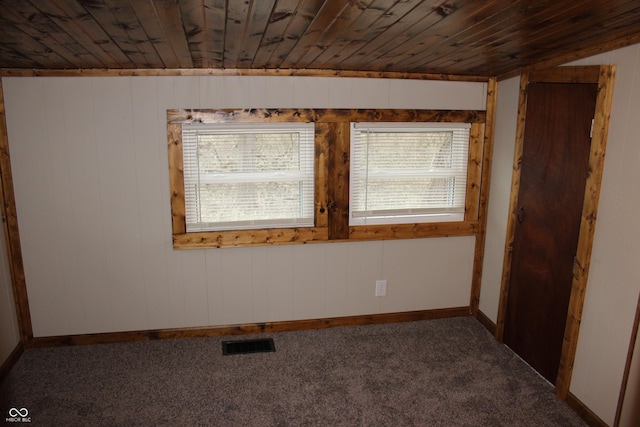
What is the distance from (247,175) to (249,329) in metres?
1.31

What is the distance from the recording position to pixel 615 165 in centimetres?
224

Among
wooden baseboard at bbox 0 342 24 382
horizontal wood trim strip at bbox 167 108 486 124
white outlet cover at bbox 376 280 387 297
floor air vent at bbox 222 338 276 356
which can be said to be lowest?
floor air vent at bbox 222 338 276 356

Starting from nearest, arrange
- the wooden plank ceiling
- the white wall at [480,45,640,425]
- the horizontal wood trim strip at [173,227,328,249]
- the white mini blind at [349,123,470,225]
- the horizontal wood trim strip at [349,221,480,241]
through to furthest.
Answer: the wooden plank ceiling
the white wall at [480,45,640,425]
the horizontal wood trim strip at [173,227,328,249]
the white mini blind at [349,123,470,225]
the horizontal wood trim strip at [349,221,480,241]

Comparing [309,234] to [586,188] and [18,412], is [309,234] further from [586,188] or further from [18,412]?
[18,412]

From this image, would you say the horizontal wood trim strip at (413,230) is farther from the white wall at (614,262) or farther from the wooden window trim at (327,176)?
the white wall at (614,262)

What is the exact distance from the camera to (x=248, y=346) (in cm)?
326

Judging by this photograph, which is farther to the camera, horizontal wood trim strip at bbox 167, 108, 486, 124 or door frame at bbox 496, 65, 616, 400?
horizontal wood trim strip at bbox 167, 108, 486, 124

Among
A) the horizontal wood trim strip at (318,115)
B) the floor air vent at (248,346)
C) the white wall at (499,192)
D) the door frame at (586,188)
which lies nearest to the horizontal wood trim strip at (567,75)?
the door frame at (586,188)

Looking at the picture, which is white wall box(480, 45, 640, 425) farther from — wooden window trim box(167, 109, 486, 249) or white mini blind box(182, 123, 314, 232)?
white mini blind box(182, 123, 314, 232)

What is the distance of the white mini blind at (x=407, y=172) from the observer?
132 inches

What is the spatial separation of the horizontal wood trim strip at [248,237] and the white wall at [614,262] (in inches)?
75.2

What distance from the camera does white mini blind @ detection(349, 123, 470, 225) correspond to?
3350mm

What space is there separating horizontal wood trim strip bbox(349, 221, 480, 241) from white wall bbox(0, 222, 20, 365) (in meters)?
2.61

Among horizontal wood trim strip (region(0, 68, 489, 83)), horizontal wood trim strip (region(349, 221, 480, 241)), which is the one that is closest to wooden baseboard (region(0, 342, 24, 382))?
horizontal wood trim strip (region(0, 68, 489, 83))
